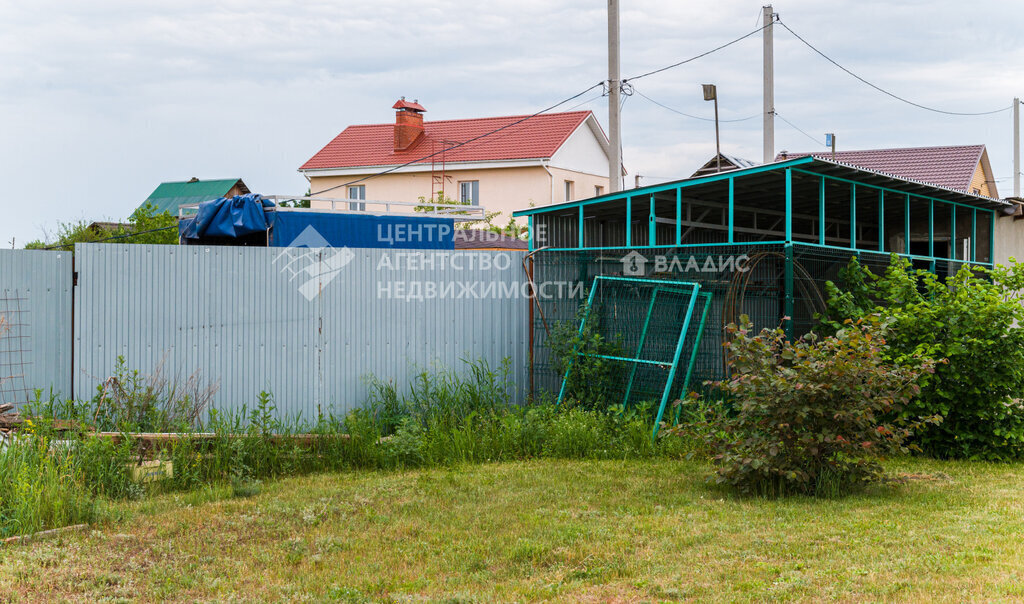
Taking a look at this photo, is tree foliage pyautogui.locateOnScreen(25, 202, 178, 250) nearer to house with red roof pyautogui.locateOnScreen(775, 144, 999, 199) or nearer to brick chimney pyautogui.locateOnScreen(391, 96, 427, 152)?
brick chimney pyautogui.locateOnScreen(391, 96, 427, 152)

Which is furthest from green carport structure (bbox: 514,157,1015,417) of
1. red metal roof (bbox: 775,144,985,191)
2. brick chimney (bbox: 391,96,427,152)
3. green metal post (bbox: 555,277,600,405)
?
brick chimney (bbox: 391,96,427,152)

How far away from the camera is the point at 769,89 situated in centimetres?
1695

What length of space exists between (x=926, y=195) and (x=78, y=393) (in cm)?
1120

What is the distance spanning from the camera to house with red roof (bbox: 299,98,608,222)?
98.9 feet

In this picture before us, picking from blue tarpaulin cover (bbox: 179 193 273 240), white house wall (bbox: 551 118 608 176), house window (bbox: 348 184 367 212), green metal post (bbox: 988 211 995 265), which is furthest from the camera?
house window (bbox: 348 184 367 212)

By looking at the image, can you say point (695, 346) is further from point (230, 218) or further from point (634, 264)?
point (230, 218)

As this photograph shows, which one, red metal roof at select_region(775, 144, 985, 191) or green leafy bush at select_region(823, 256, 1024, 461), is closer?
green leafy bush at select_region(823, 256, 1024, 461)

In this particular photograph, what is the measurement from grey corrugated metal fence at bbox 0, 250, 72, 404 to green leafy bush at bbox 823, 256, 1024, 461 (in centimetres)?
765

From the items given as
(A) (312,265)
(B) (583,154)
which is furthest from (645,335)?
(B) (583,154)

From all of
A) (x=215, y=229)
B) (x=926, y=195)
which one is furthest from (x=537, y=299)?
(x=926, y=195)

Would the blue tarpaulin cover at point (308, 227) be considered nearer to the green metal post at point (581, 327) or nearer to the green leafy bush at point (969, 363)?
the green metal post at point (581, 327)

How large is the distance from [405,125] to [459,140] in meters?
2.16

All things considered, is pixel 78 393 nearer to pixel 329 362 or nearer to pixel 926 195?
pixel 329 362

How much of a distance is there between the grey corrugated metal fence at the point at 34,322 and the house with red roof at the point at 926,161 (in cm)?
1920
